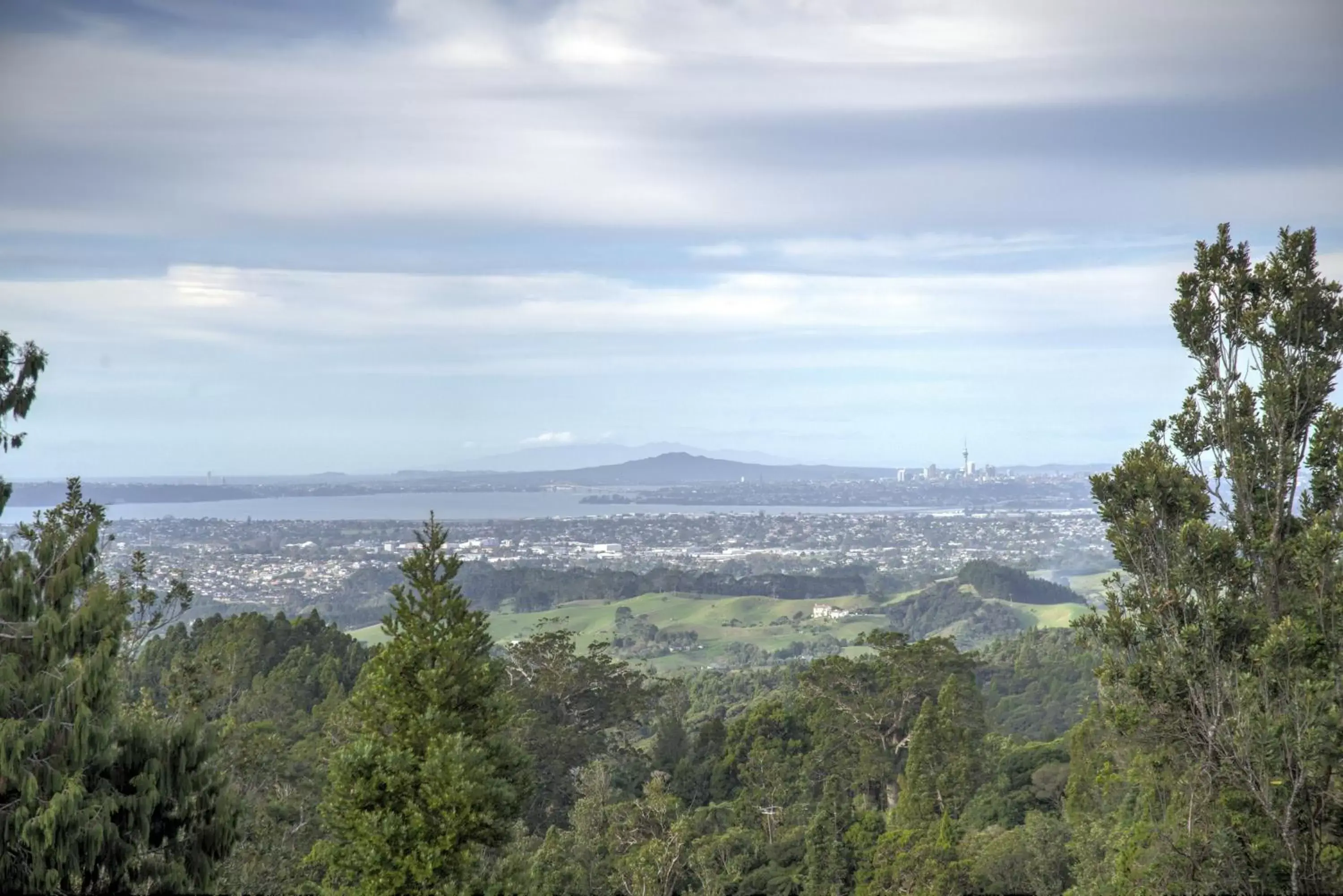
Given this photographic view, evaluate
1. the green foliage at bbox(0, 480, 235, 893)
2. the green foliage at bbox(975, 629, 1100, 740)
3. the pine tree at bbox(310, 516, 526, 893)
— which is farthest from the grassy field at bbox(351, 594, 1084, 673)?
the green foliage at bbox(0, 480, 235, 893)

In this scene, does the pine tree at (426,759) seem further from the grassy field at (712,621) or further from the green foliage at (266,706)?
the grassy field at (712,621)

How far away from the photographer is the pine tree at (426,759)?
10.0m

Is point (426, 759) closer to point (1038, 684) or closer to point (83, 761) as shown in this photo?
point (83, 761)

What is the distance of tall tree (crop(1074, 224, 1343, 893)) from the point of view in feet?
25.5

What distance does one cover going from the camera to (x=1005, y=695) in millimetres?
51312

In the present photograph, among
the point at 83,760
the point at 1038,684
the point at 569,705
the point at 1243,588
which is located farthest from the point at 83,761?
the point at 1038,684

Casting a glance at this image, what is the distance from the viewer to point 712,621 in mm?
80312

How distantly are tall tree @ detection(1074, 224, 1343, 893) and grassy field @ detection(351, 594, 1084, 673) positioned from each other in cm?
5755

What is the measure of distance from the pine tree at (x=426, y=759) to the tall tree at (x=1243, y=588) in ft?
17.9

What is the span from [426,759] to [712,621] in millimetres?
70806

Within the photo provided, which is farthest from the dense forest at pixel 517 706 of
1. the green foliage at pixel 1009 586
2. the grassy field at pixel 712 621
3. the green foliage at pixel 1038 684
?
the green foliage at pixel 1009 586

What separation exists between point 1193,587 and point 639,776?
22.6 m

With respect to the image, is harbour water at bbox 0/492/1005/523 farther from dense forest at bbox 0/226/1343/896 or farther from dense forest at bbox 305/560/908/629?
dense forest at bbox 0/226/1343/896

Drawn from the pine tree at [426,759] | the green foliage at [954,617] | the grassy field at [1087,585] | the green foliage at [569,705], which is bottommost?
the green foliage at [954,617]
